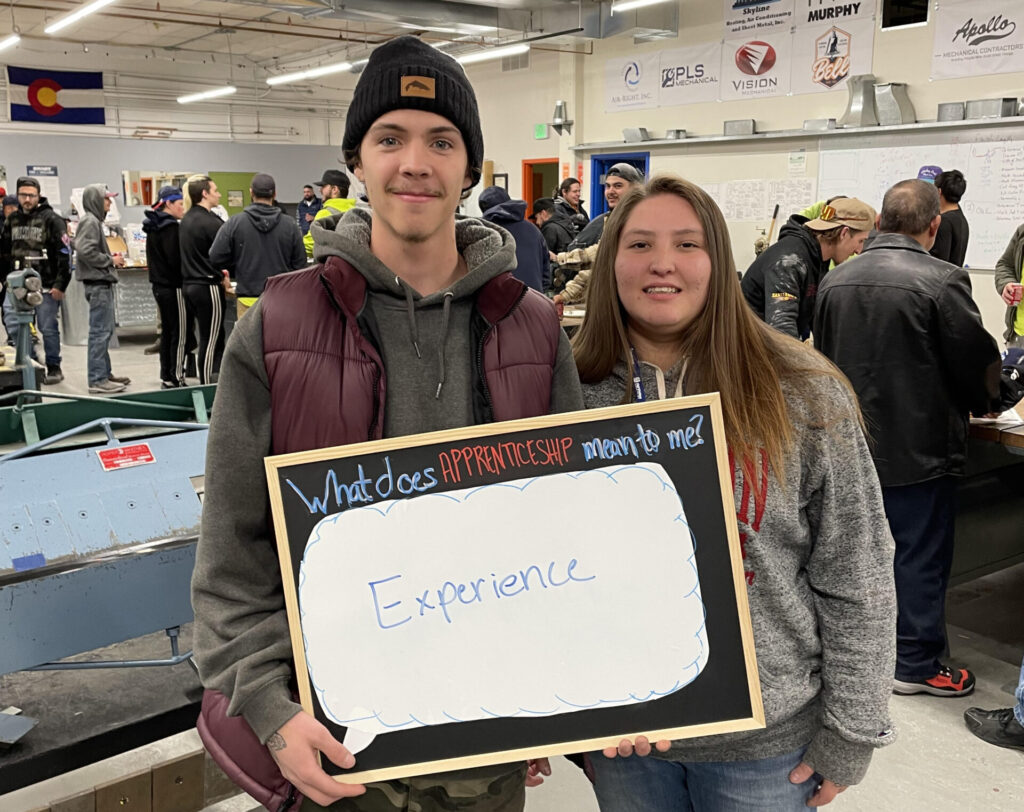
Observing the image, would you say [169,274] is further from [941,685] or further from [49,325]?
[941,685]

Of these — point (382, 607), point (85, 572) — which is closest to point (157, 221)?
point (85, 572)

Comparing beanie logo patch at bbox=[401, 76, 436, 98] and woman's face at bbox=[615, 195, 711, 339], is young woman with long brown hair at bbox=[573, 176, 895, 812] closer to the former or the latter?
woman's face at bbox=[615, 195, 711, 339]

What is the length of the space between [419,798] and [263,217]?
18.9 feet

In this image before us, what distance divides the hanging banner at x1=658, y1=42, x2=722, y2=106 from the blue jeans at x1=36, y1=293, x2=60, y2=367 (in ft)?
24.1

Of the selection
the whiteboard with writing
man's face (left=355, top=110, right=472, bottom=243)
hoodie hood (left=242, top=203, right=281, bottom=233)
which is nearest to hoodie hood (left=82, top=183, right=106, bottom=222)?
hoodie hood (left=242, top=203, right=281, bottom=233)

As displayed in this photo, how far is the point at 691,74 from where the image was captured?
34.1 feet

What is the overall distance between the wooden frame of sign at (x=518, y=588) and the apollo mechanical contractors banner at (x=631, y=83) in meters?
10.7

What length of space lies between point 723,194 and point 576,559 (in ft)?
31.2

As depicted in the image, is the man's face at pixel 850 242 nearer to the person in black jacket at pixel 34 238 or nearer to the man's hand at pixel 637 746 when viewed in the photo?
the man's hand at pixel 637 746

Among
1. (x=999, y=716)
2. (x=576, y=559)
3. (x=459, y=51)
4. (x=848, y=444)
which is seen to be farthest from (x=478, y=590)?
(x=459, y=51)

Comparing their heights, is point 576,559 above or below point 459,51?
below

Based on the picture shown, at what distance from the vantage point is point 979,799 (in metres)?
2.43

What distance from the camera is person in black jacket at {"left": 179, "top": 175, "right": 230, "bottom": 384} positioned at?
6.64 m

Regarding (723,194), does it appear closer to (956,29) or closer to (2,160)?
(956,29)
